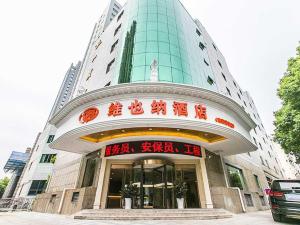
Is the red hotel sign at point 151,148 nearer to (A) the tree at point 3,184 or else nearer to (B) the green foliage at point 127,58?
(B) the green foliage at point 127,58

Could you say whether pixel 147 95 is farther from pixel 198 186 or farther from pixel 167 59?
pixel 198 186

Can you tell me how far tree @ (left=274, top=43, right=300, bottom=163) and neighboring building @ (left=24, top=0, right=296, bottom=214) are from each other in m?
1.99

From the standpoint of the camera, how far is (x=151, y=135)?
11523mm

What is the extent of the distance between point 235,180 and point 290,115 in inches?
279

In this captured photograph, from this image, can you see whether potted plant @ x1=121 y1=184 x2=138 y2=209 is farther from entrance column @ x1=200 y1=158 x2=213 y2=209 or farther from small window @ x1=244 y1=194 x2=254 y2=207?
small window @ x1=244 y1=194 x2=254 y2=207

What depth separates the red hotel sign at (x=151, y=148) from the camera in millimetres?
11821

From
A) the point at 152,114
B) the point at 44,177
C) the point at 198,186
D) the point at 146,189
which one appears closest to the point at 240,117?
the point at 198,186

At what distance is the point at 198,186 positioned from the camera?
12.5 meters

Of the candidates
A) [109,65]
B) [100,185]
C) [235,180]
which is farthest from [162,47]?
[235,180]

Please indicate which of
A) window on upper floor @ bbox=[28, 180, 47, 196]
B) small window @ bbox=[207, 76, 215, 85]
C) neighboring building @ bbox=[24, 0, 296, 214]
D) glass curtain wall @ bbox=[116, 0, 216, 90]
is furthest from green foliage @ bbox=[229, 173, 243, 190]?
window on upper floor @ bbox=[28, 180, 47, 196]

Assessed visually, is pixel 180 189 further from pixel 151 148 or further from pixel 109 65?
pixel 109 65

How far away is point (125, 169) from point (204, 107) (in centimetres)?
687

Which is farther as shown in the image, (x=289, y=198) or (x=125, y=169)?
(x=125, y=169)

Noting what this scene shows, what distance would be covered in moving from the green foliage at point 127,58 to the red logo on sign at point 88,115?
386cm
